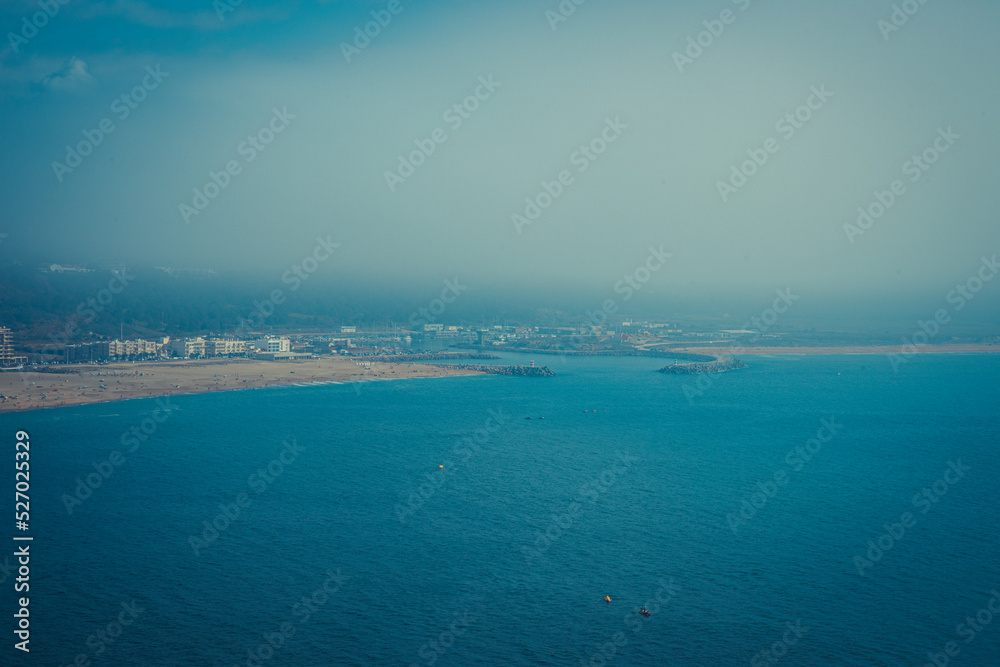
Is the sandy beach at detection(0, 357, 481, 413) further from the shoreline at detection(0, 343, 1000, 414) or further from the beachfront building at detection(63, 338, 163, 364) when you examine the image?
the beachfront building at detection(63, 338, 163, 364)

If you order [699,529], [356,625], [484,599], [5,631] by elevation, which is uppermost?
[699,529]

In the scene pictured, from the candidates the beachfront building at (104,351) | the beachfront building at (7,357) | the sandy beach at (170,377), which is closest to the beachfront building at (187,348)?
the beachfront building at (104,351)

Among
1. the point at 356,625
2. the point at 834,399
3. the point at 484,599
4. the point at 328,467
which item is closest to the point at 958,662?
the point at 484,599

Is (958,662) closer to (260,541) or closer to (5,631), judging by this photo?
(260,541)

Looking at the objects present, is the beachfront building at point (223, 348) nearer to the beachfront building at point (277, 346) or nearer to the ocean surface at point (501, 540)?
the beachfront building at point (277, 346)

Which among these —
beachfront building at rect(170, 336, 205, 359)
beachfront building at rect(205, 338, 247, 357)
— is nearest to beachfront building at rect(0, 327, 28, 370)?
beachfront building at rect(170, 336, 205, 359)

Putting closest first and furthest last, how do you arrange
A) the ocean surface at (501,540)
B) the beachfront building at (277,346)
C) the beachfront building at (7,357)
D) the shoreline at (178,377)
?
the ocean surface at (501,540), the shoreline at (178,377), the beachfront building at (7,357), the beachfront building at (277,346)
